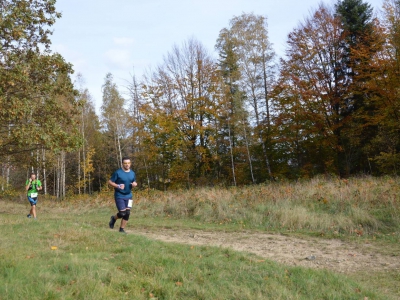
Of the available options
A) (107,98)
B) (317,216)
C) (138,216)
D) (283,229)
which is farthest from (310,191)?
(107,98)

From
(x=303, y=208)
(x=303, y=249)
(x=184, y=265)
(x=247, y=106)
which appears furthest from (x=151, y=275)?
(x=247, y=106)

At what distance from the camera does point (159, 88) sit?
93.5ft

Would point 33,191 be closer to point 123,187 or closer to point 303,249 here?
point 123,187

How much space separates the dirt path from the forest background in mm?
8232

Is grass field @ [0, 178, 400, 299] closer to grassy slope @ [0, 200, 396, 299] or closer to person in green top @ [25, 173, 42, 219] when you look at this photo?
grassy slope @ [0, 200, 396, 299]

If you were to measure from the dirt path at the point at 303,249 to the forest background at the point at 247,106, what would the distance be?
8.23 metres

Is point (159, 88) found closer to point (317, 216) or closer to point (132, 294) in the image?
point (317, 216)

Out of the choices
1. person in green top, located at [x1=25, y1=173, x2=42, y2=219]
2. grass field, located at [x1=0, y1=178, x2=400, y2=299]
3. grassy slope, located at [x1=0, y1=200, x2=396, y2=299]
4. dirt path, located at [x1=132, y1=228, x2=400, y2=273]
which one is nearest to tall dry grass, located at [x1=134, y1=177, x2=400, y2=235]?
grass field, located at [x1=0, y1=178, x2=400, y2=299]

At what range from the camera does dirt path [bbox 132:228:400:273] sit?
5.83 metres

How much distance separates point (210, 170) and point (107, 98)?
1901 centimetres

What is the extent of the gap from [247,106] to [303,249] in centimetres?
2185

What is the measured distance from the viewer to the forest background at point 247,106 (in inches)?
561

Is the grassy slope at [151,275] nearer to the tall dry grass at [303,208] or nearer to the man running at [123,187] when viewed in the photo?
the man running at [123,187]

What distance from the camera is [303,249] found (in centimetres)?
698
